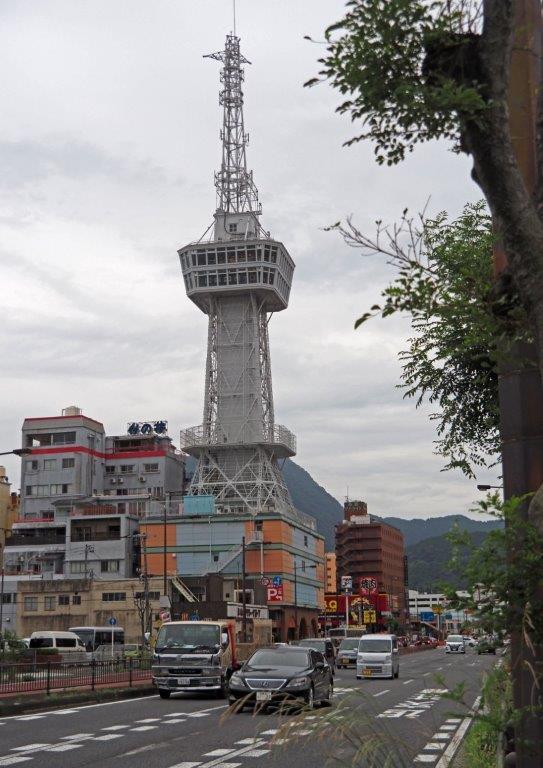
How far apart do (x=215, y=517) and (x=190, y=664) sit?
71.4 meters

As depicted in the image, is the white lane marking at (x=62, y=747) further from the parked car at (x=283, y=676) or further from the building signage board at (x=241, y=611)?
the building signage board at (x=241, y=611)

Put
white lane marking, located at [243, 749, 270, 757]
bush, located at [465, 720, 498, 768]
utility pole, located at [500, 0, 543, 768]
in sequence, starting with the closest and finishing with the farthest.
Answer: utility pole, located at [500, 0, 543, 768], bush, located at [465, 720, 498, 768], white lane marking, located at [243, 749, 270, 757]

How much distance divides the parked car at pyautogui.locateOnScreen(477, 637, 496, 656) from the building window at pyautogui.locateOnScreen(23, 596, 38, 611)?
97.3m

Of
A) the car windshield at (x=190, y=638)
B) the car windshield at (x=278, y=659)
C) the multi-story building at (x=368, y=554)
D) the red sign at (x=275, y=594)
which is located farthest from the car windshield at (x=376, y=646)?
the multi-story building at (x=368, y=554)

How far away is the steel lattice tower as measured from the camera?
106 meters

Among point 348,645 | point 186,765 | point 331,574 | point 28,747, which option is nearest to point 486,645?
point 186,765

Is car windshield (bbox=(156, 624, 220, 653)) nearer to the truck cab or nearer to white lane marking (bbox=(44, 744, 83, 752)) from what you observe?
the truck cab

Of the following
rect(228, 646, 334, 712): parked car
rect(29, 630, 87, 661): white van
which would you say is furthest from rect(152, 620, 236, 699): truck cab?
rect(29, 630, 87, 661): white van

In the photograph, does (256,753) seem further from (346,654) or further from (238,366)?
(238,366)

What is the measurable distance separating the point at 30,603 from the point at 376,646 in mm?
65436

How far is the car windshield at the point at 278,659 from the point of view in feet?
74.7

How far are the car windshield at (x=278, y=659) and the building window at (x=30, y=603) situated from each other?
79791mm

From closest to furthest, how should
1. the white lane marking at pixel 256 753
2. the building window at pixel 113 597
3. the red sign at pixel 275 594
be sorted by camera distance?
the white lane marking at pixel 256 753 → the red sign at pixel 275 594 → the building window at pixel 113 597

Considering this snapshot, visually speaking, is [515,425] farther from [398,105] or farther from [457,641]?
[457,641]
